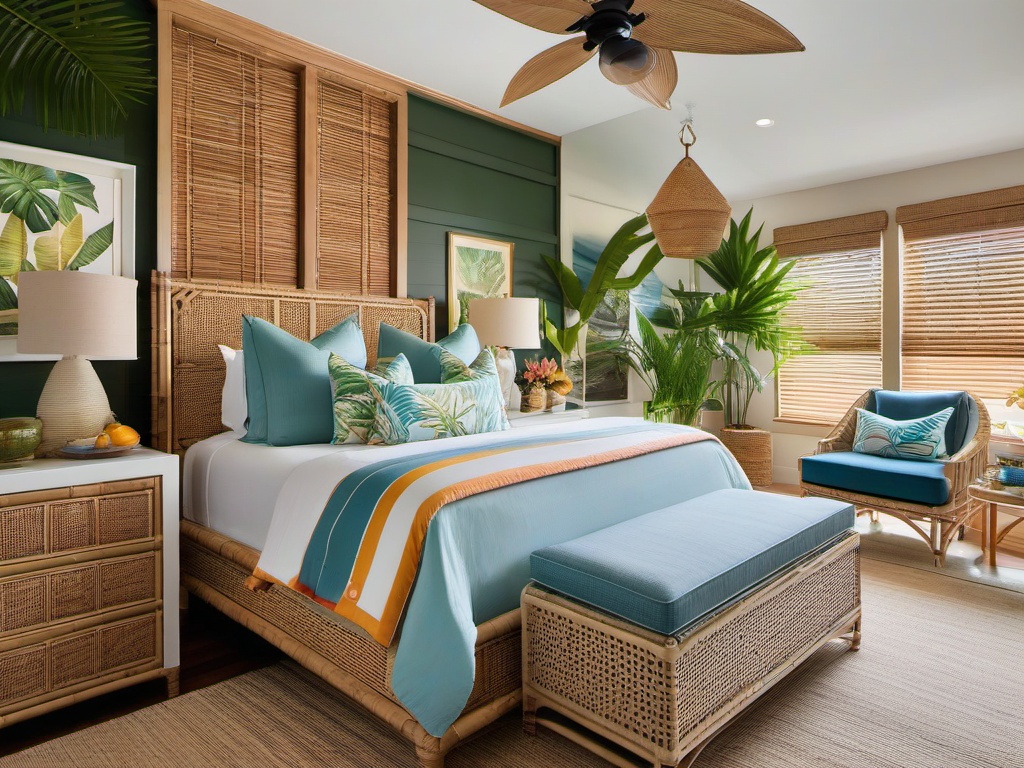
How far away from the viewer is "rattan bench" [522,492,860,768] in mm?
1626

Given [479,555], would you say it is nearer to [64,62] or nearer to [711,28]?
[711,28]

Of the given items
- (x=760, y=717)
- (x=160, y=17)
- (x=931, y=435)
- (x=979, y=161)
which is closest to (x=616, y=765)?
(x=760, y=717)

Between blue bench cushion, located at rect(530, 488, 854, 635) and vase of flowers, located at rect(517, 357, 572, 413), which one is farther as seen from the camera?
vase of flowers, located at rect(517, 357, 572, 413)

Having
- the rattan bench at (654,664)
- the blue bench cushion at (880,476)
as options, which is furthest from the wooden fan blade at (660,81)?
the blue bench cushion at (880,476)

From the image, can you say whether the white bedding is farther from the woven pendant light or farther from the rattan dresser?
the woven pendant light

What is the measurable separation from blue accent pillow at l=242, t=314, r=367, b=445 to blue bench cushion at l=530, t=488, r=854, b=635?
1.23m

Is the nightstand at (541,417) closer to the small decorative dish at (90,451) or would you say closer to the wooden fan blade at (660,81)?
the wooden fan blade at (660,81)

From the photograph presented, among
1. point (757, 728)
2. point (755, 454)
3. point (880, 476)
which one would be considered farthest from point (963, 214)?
point (757, 728)

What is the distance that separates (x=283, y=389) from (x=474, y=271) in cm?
201

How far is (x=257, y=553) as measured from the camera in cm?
229

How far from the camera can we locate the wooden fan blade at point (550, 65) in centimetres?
217

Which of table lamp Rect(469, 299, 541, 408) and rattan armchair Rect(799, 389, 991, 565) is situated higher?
table lamp Rect(469, 299, 541, 408)

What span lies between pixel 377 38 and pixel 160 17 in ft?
3.26

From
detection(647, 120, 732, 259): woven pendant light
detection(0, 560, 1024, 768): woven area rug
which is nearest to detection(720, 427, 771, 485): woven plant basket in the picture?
detection(647, 120, 732, 259): woven pendant light
